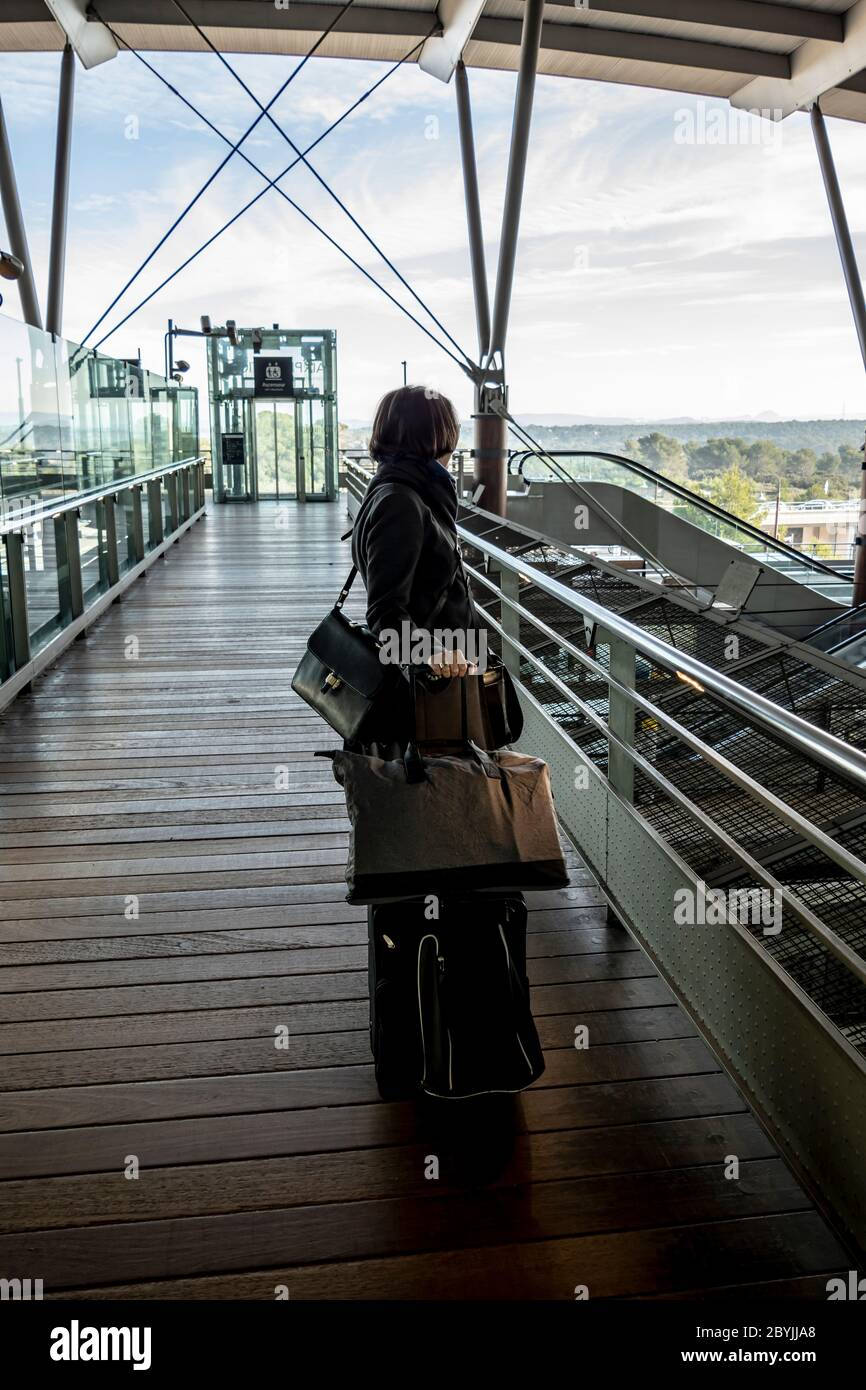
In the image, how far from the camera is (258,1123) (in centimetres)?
241

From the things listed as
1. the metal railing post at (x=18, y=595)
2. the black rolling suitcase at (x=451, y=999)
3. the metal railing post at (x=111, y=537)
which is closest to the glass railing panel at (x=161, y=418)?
the metal railing post at (x=111, y=537)

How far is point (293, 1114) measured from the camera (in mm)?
2438

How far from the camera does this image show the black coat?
2.34m

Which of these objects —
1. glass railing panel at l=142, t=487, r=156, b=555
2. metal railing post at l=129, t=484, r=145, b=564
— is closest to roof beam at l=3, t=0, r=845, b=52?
glass railing panel at l=142, t=487, r=156, b=555

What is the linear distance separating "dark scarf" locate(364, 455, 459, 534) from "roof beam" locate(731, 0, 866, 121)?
17770mm

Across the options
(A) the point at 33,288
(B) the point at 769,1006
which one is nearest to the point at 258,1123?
(B) the point at 769,1006

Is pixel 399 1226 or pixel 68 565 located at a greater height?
pixel 68 565

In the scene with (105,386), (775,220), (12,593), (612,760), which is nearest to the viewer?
(612,760)

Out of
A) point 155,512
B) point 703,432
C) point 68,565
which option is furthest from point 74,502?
point 703,432

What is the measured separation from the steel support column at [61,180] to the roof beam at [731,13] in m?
8.22

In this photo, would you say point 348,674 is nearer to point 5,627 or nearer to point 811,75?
point 5,627

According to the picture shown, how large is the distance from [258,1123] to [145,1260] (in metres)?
0.44

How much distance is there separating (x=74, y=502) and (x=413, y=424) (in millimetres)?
5367
